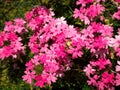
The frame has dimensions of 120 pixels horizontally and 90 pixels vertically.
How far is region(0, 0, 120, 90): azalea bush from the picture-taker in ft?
12.1

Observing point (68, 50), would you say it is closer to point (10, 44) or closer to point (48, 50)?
point (48, 50)

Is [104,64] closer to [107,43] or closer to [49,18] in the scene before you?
[107,43]

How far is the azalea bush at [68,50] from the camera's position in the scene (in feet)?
12.1

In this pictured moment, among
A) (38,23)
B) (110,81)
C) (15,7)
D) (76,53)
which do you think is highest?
(15,7)

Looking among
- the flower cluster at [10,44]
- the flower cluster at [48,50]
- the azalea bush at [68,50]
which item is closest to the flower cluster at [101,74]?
the azalea bush at [68,50]

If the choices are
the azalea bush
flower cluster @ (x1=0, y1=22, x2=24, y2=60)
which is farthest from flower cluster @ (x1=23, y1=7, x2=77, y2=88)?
flower cluster @ (x1=0, y1=22, x2=24, y2=60)

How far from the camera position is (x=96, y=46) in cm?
369

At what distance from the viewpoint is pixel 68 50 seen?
3.79 metres

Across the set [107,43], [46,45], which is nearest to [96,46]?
[107,43]

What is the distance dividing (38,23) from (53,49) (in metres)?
0.59

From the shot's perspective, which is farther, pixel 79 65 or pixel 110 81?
pixel 79 65

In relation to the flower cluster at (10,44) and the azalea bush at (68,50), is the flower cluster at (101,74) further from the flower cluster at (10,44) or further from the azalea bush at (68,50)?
the flower cluster at (10,44)

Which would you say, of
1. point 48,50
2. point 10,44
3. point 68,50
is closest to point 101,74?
point 68,50

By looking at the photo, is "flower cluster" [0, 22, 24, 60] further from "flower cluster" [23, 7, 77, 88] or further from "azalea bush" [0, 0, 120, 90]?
"flower cluster" [23, 7, 77, 88]
